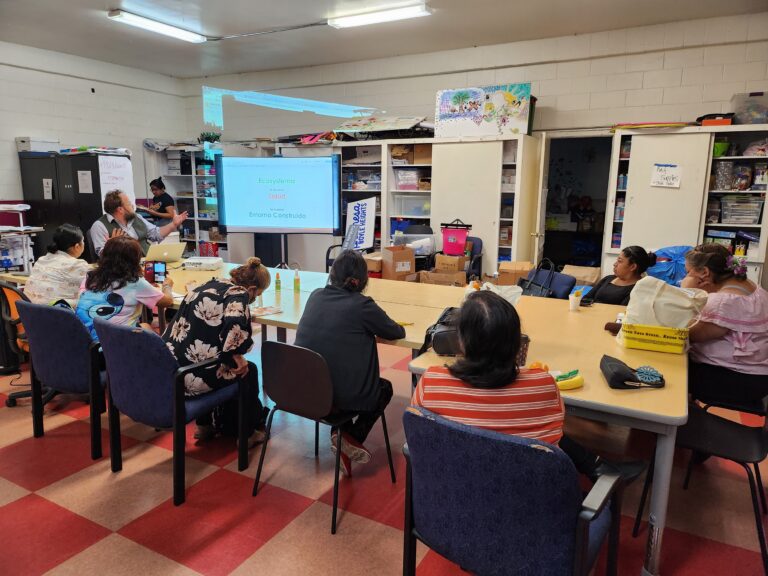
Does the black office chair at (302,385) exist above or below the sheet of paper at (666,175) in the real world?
below

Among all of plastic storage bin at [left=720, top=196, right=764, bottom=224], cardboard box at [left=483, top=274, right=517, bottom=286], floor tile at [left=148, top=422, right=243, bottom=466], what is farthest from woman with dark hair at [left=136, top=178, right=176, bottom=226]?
plastic storage bin at [left=720, top=196, right=764, bottom=224]

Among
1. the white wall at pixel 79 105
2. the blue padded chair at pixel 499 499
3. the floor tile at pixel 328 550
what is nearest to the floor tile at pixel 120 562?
the floor tile at pixel 328 550

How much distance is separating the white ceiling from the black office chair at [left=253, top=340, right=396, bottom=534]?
163 inches

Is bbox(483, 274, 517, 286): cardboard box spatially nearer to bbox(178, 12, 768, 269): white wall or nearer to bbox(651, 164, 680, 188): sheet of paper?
bbox(651, 164, 680, 188): sheet of paper

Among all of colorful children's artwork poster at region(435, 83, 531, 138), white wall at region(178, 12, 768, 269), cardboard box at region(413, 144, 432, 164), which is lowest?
cardboard box at region(413, 144, 432, 164)

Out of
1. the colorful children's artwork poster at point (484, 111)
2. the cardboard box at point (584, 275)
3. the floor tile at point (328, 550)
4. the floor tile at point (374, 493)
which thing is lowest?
the floor tile at point (374, 493)

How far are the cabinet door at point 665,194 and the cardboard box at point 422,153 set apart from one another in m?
2.27

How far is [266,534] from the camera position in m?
2.17

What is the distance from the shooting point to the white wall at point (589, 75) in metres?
5.41

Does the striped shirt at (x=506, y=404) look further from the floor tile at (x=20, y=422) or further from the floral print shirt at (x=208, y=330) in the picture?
the floor tile at (x=20, y=422)

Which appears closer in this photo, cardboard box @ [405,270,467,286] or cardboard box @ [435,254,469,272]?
cardboard box @ [405,270,467,286]

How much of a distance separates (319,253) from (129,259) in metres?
4.36

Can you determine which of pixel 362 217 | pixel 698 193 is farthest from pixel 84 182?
pixel 698 193

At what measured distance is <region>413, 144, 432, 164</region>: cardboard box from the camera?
6469mm
